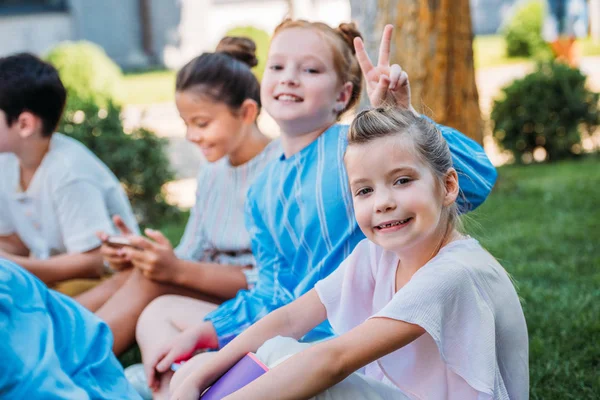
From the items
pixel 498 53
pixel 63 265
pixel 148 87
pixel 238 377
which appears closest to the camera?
pixel 238 377

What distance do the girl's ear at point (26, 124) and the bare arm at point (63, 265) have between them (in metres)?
→ 0.55

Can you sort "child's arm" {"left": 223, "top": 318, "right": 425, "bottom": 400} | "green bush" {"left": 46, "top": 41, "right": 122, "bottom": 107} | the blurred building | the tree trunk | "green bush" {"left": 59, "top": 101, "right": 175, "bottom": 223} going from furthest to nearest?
1. the blurred building
2. "green bush" {"left": 46, "top": 41, "right": 122, "bottom": 107}
3. "green bush" {"left": 59, "top": 101, "right": 175, "bottom": 223}
4. the tree trunk
5. "child's arm" {"left": 223, "top": 318, "right": 425, "bottom": 400}

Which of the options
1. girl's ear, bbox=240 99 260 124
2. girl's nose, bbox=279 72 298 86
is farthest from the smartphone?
girl's nose, bbox=279 72 298 86

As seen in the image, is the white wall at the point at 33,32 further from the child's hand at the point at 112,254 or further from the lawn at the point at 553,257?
the child's hand at the point at 112,254

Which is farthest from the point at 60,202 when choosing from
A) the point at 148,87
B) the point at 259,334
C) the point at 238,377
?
the point at 148,87

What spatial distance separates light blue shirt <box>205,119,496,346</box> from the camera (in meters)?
2.57

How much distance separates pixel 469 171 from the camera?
2.33 m

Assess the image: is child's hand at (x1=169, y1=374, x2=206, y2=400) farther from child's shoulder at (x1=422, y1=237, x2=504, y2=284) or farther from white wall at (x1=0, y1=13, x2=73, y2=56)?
white wall at (x1=0, y1=13, x2=73, y2=56)

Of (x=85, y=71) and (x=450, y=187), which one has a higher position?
(x=450, y=187)

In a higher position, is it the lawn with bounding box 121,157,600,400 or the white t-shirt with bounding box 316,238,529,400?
the white t-shirt with bounding box 316,238,529,400

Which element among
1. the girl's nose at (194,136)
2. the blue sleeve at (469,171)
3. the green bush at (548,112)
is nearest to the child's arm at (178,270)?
the girl's nose at (194,136)

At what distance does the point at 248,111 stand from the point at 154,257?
0.71 m

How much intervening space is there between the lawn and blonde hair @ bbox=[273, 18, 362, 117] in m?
0.64

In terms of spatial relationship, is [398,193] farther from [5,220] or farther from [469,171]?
[5,220]
